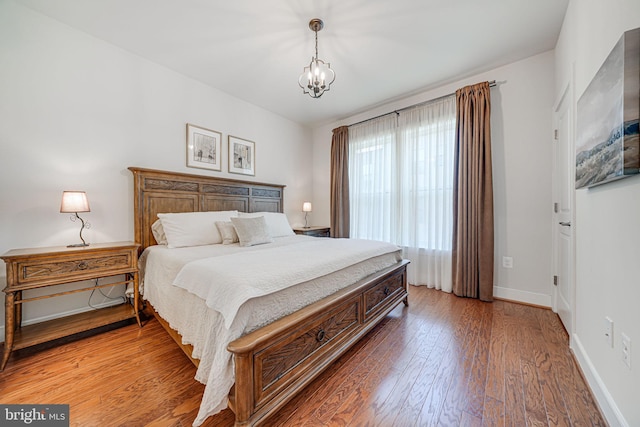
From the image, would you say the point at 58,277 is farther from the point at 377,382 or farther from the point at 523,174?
the point at 523,174

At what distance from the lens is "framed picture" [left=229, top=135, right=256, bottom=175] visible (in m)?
3.53

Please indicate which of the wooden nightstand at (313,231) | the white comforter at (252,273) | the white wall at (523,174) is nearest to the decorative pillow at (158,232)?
the white comforter at (252,273)

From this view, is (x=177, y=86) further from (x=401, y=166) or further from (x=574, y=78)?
(x=574, y=78)

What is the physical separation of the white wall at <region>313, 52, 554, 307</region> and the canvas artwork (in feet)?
4.22

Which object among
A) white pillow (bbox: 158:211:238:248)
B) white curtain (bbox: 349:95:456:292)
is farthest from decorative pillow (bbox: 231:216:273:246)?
white curtain (bbox: 349:95:456:292)

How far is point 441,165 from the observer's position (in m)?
3.20

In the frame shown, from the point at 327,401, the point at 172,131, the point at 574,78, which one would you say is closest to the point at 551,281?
the point at 574,78

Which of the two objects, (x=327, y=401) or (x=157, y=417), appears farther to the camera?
(x=327, y=401)

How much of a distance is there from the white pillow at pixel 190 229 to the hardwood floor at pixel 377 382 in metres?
0.86

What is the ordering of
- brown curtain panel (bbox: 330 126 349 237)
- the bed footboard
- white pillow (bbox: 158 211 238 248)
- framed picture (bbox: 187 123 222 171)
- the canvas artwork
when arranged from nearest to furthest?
the canvas artwork → the bed footboard → white pillow (bbox: 158 211 238 248) → framed picture (bbox: 187 123 222 171) → brown curtain panel (bbox: 330 126 349 237)

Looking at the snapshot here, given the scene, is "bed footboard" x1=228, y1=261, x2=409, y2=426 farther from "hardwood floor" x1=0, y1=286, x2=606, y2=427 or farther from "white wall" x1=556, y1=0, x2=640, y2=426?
"white wall" x1=556, y1=0, x2=640, y2=426

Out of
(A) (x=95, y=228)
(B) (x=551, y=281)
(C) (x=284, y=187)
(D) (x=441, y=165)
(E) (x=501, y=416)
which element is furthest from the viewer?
(C) (x=284, y=187)

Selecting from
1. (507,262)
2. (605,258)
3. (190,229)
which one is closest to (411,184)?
(507,262)

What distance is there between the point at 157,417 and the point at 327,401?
0.91 metres
